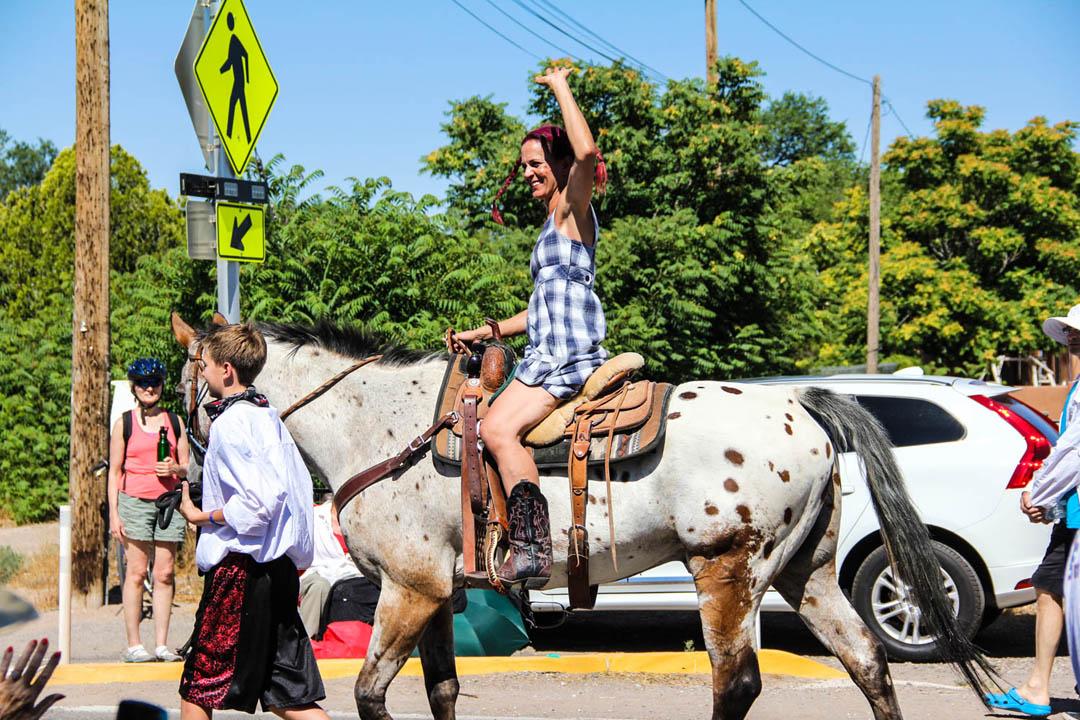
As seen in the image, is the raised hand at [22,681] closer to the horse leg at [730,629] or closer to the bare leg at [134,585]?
the horse leg at [730,629]

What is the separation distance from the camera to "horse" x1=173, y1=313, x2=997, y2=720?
4875 millimetres

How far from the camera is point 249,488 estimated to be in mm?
4293

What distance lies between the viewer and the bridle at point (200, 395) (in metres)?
5.43

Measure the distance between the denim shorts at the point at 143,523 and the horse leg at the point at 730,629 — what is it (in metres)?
4.37

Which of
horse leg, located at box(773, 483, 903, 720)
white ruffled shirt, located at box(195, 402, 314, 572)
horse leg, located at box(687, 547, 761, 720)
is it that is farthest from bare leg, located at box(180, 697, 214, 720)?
horse leg, located at box(773, 483, 903, 720)

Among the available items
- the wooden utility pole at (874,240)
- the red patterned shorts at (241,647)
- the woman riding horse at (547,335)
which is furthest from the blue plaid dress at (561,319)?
the wooden utility pole at (874,240)

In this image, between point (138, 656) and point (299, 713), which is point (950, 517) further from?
point (138, 656)

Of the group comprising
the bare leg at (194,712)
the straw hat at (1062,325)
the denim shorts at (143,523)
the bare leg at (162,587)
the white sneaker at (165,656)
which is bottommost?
the white sneaker at (165,656)

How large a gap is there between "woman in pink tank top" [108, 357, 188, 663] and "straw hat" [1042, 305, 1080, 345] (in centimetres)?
564

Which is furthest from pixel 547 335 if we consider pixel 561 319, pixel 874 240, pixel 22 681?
pixel 874 240

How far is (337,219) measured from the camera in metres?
10.7

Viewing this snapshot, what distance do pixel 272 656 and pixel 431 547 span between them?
874 mm

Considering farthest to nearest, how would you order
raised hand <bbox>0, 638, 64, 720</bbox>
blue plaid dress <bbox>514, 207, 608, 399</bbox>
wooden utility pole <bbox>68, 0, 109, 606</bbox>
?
wooden utility pole <bbox>68, 0, 109, 606</bbox> → blue plaid dress <bbox>514, 207, 608, 399</bbox> → raised hand <bbox>0, 638, 64, 720</bbox>

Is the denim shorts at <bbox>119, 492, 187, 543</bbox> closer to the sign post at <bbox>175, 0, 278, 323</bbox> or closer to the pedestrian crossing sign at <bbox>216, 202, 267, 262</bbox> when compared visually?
the sign post at <bbox>175, 0, 278, 323</bbox>
